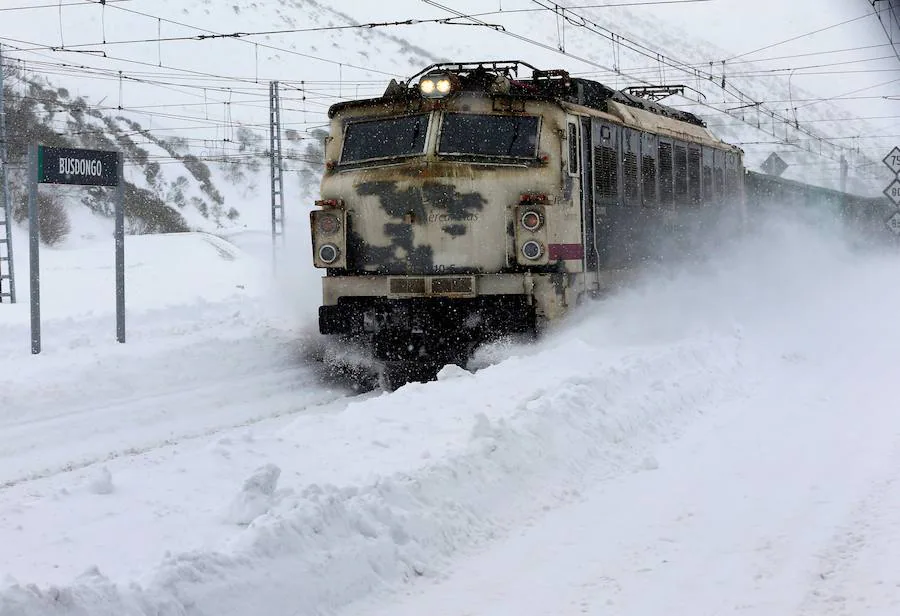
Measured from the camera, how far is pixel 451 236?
1111 cm

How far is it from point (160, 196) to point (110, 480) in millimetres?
54279

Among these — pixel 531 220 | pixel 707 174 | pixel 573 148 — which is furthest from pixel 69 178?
pixel 707 174

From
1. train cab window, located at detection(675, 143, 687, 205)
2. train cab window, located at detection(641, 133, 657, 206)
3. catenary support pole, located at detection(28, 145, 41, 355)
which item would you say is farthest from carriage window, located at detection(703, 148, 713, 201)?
catenary support pole, located at detection(28, 145, 41, 355)

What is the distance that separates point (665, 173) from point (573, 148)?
312 cm

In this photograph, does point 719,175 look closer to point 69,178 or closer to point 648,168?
point 648,168

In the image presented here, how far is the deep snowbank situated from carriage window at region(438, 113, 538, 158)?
2027mm

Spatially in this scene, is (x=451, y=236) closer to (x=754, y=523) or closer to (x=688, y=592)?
(x=754, y=523)

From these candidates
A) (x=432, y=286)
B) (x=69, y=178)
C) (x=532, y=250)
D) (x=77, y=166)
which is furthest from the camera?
(x=77, y=166)

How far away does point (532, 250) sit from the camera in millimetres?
10844

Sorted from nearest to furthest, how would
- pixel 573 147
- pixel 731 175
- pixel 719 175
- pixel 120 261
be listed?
pixel 573 147 < pixel 120 261 < pixel 719 175 < pixel 731 175

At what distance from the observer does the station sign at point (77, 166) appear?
493 inches

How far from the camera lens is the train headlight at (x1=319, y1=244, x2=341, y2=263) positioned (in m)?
11.5

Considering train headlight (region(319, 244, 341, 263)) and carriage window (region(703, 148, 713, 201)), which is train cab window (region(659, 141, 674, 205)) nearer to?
carriage window (region(703, 148, 713, 201))

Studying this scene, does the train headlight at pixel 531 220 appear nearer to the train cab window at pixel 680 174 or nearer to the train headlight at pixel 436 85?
the train headlight at pixel 436 85
